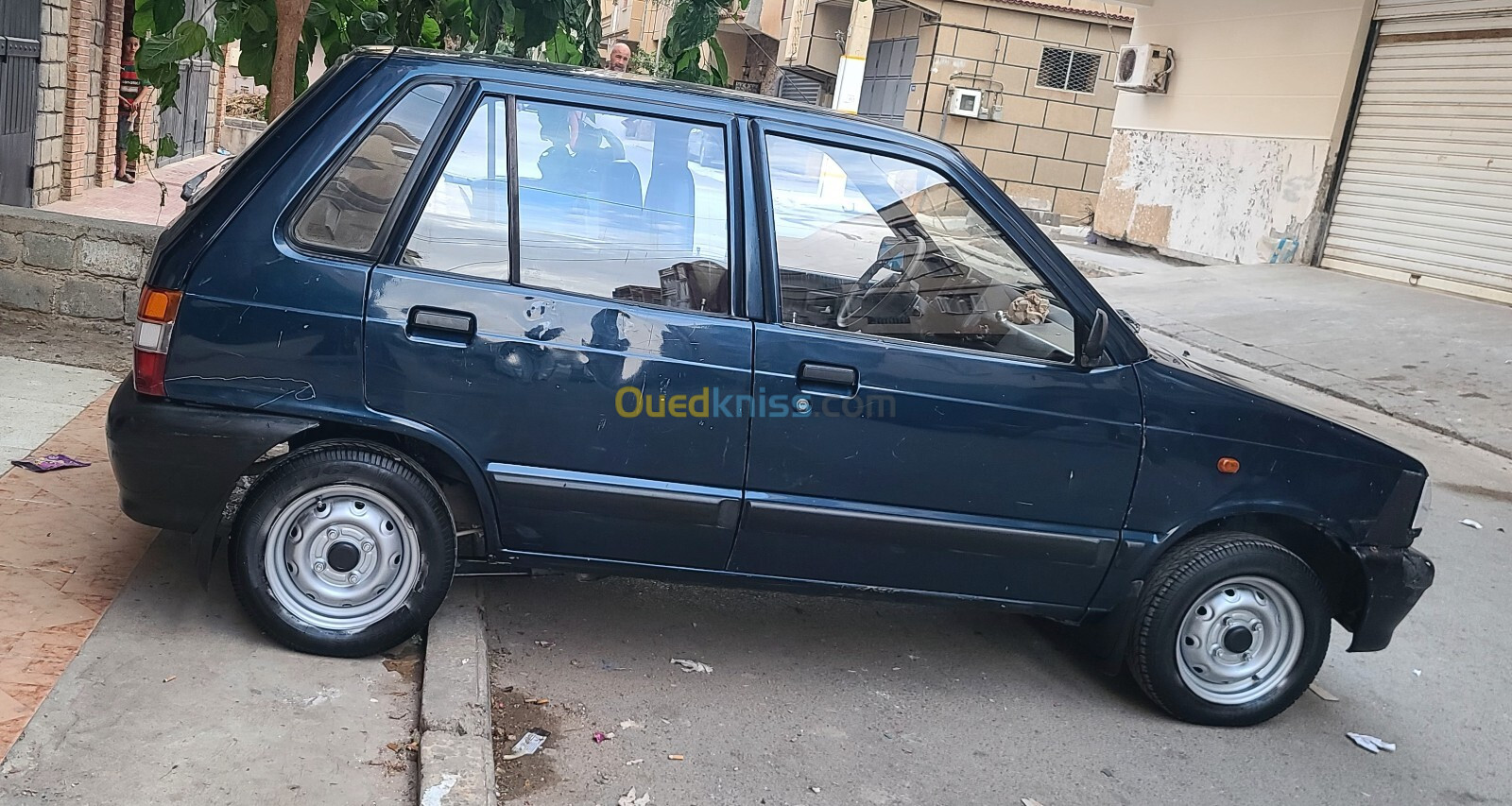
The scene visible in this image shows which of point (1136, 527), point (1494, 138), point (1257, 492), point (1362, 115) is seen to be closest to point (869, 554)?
point (1136, 527)

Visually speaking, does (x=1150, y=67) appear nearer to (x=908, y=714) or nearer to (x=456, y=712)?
(x=908, y=714)

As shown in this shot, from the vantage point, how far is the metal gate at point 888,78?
2817cm

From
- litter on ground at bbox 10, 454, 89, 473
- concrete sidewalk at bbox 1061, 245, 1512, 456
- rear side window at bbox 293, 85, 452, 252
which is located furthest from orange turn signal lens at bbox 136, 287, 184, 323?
concrete sidewalk at bbox 1061, 245, 1512, 456

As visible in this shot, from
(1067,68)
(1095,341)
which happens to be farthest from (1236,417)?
(1067,68)

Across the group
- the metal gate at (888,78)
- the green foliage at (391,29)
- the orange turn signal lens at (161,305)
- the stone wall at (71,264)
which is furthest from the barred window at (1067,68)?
the orange turn signal lens at (161,305)

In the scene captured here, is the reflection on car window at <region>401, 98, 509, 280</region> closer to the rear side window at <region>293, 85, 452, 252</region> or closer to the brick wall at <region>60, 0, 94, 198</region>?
the rear side window at <region>293, 85, 452, 252</region>

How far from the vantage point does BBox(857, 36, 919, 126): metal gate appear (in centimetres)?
2817

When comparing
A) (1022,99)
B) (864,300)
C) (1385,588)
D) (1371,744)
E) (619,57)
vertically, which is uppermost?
(1022,99)

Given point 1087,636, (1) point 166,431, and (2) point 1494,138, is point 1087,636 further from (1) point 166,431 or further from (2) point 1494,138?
(2) point 1494,138

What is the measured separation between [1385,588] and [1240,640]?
19.9 inches

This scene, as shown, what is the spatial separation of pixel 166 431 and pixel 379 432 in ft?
1.89

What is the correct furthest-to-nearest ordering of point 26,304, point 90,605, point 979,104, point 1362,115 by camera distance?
point 979,104 → point 1362,115 → point 26,304 → point 90,605

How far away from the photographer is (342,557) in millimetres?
3850

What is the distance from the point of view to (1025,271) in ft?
13.5
